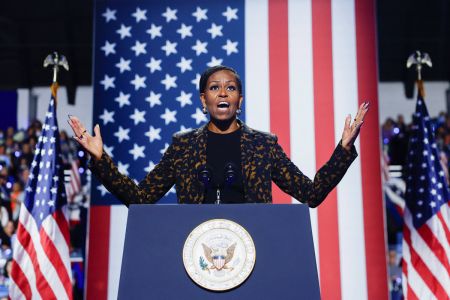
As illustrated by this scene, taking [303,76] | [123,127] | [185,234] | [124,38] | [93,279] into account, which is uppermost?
[124,38]

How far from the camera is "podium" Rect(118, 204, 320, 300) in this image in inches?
57.2

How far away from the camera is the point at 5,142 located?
909cm

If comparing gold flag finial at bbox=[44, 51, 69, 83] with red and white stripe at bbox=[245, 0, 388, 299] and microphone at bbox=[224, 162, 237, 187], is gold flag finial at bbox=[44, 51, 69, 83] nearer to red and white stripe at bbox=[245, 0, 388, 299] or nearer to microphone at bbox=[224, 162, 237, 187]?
red and white stripe at bbox=[245, 0, 388, 299]

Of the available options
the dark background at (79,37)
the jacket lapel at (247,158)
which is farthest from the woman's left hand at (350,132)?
the dark background at (79,37)

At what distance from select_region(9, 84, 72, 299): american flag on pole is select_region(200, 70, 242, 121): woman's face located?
205 cm

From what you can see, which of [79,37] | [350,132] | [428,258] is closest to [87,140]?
[350,132]

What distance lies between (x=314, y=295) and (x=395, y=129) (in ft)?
24.7

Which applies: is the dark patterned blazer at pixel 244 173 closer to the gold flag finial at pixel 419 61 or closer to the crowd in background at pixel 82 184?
the gold flag finial at pixel 419 61

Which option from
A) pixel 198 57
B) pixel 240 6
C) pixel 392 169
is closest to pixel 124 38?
pixel 198 57

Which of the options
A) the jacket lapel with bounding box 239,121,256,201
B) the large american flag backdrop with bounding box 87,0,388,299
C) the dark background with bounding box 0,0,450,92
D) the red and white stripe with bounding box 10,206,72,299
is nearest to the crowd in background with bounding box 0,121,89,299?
the dark background with bounding box 0,0,450,92

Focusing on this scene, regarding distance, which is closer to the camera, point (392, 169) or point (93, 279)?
point (93, 279)

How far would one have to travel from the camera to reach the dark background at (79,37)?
9977mm

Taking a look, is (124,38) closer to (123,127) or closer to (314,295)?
(123,127)

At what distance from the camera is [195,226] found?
4.91 ft
